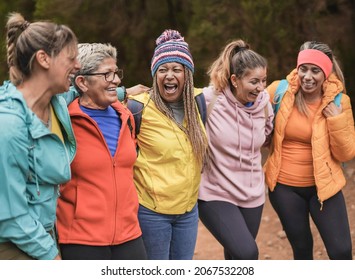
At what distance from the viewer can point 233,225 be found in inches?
153

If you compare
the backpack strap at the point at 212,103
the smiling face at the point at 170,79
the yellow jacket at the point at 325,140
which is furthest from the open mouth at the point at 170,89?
the yellow jacket at the point at 325,140

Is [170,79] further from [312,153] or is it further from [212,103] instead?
[312,153]

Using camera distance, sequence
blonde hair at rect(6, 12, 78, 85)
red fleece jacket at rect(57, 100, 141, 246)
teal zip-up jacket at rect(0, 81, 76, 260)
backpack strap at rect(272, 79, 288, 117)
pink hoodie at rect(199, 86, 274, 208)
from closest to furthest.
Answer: teal zip-up jacket at rect(0, 81, 76, 260) < blonde hair at rect(6, 12, 78, 85) < red fleece jacket at rect(57, 100, 141, 246) < pink hoodie at rect(199, 86, 274, 208) < backpack strap at rect(272, 79, 288, 117)

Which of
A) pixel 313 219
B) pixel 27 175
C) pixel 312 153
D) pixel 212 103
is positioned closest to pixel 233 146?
pixel 212 103

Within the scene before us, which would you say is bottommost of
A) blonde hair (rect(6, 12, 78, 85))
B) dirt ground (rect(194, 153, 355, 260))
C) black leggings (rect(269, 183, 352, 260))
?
dirt ground (rect(194, 153, 355, 260))

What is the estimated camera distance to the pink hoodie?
395 centimetres

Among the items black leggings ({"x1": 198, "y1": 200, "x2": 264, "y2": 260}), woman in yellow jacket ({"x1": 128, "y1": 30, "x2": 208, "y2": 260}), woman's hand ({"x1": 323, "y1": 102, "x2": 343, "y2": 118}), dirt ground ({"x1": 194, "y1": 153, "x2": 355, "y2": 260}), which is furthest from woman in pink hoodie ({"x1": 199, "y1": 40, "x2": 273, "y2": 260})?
dirt ground ({"x1": 194, "y1": 153, "x2": 355, "y2": 260})

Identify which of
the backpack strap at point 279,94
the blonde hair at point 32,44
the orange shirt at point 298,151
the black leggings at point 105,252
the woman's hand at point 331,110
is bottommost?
the black leggings at point 105,252

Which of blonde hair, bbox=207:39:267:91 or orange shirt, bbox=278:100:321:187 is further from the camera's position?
orange shirt, bbox=278:100:321:187

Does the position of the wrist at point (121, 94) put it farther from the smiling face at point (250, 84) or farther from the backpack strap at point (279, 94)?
the backpack strap at point (279, 94)

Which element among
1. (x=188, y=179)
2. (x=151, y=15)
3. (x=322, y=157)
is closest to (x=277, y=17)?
(x=151, y=15)

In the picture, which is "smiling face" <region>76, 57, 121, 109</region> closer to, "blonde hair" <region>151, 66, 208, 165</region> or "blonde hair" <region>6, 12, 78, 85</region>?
"blonde hair" <region>6, 12, 78, 85</region>

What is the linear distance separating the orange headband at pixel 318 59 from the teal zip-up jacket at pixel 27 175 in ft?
6.69

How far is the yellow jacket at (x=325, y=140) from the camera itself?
13.7 ft
